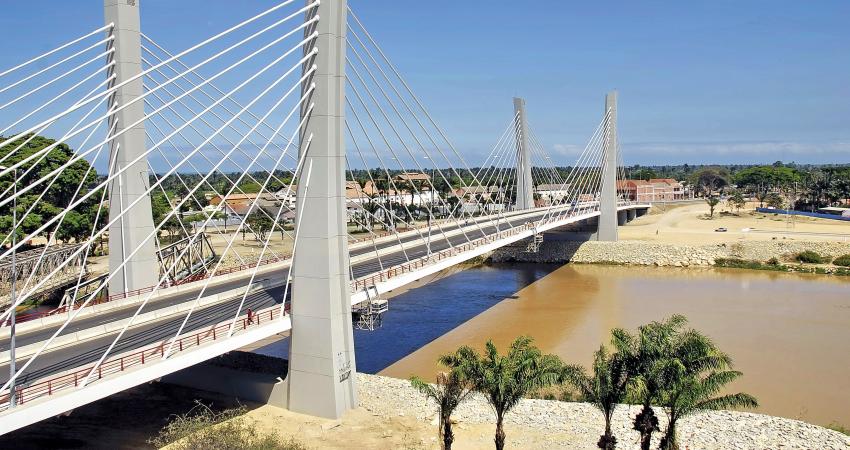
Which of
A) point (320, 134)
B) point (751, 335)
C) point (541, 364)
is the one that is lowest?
point (751, 335)

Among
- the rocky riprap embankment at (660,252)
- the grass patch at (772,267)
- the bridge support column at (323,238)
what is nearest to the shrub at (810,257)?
the rocky riprap embankment at (660,252)

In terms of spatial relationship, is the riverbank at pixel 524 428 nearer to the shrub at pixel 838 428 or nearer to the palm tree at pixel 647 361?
the shrub at pixel 838 428

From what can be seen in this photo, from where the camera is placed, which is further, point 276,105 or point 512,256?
point 512,256

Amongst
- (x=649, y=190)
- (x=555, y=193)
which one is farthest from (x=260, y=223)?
(x=649, y=190)

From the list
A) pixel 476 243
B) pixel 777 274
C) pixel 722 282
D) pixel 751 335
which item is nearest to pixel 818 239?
pixel 777 274

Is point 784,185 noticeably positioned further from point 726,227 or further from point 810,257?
point 810,257

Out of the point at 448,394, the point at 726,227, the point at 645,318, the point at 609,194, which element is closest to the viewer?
the point at 448,394

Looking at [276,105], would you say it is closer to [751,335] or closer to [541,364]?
[541,364]
